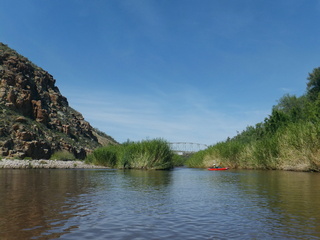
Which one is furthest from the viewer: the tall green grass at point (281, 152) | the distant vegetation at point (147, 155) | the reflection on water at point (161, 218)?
the distant vegetation at point (147, 155)

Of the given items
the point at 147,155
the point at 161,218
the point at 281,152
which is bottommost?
the point at 161,218

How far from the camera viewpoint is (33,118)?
92125mm

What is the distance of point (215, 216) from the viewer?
7.34 metres

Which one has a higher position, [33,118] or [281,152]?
[33,118]

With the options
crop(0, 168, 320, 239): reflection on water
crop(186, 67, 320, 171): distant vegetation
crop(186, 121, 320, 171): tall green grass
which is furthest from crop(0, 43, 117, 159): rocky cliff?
crop(0, 168, 320, 239): reflection on water

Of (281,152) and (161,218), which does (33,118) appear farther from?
(161,218)

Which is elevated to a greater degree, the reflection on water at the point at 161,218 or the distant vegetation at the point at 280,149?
the distant vegetation at the point at 280,149

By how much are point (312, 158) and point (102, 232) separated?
25628mm

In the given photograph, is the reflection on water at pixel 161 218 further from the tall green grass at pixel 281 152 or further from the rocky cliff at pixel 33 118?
the rocky cliff at pixel 33 118

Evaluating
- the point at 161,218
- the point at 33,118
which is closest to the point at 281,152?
the point at 161,218

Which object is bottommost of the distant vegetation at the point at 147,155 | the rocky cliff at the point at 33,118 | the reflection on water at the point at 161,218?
the reflection on water at the point at 161,218

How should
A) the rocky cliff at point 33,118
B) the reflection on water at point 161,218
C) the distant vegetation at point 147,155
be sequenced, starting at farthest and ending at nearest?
the rocky cliff at point 33,118, the distant vegetation at point 147,155, the reflection on water at point 161,218

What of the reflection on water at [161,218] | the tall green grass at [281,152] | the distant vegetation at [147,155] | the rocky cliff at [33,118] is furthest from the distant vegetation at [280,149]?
the rocky cliff at [33,118]

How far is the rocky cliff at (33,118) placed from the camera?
74.9 meters
